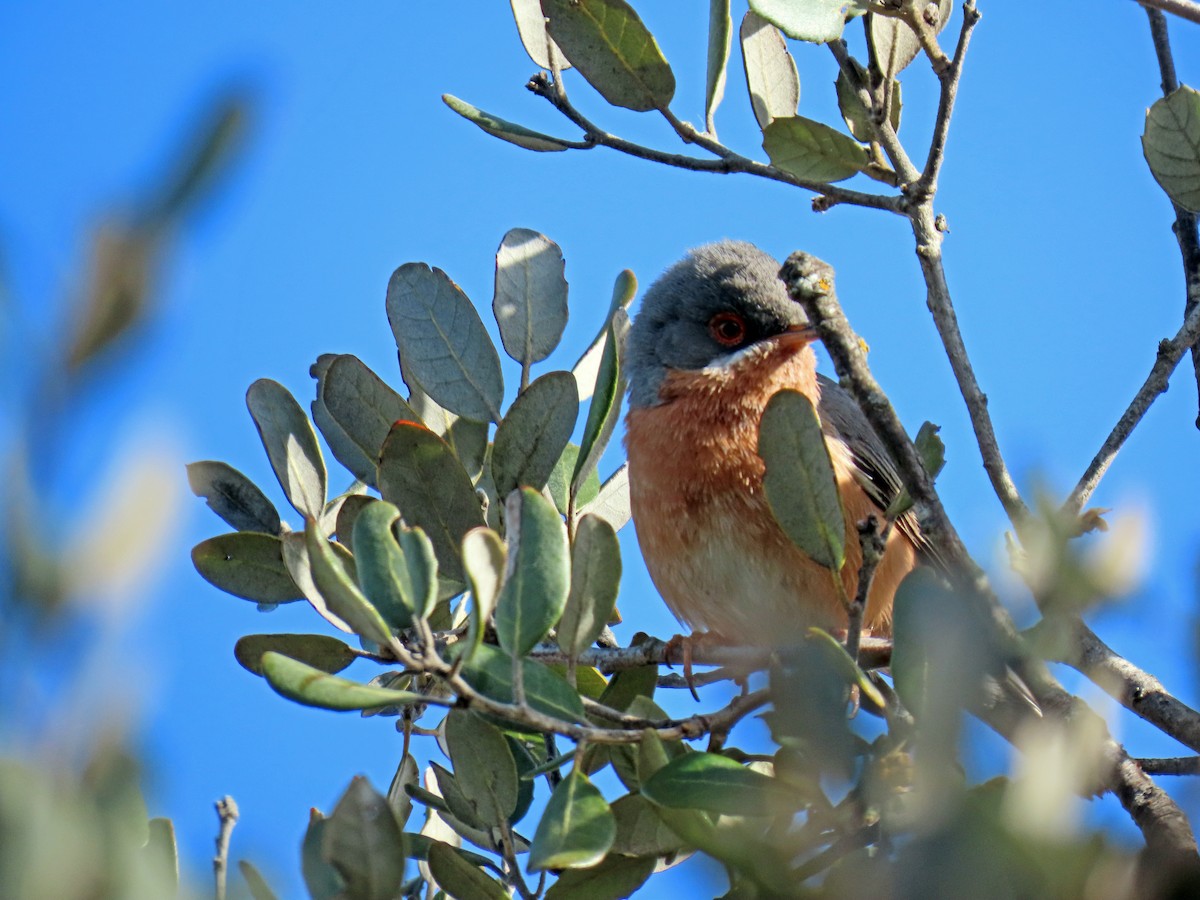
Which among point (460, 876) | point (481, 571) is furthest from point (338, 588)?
point (460, 876)

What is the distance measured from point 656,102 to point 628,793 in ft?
6.05

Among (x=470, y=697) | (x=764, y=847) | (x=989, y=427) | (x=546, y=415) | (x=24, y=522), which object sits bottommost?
(x=764, y=847)

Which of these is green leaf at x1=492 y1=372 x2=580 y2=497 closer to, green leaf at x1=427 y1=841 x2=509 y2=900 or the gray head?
green leaf at x1=427 y1=841 x2=509 y2=900

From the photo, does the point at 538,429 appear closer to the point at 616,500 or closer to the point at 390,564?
the point at 390,564

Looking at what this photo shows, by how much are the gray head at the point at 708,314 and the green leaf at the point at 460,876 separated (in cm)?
297

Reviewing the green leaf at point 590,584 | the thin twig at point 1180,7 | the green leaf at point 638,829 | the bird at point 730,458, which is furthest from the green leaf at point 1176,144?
the green leaf at point 638,829

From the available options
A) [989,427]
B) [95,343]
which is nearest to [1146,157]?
[989,427]

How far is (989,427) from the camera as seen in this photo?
3324mm

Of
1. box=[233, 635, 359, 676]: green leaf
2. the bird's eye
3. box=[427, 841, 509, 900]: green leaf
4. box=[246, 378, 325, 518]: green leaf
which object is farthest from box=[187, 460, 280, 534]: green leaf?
the bird's eye

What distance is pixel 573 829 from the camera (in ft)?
6.82

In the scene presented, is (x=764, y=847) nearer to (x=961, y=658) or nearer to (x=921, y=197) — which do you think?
(x=961, y=658)

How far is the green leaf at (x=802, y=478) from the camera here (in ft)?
8.38

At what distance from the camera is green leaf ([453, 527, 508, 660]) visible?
1.88 meters

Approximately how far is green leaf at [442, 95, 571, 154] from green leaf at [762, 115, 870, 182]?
24.1 inches
